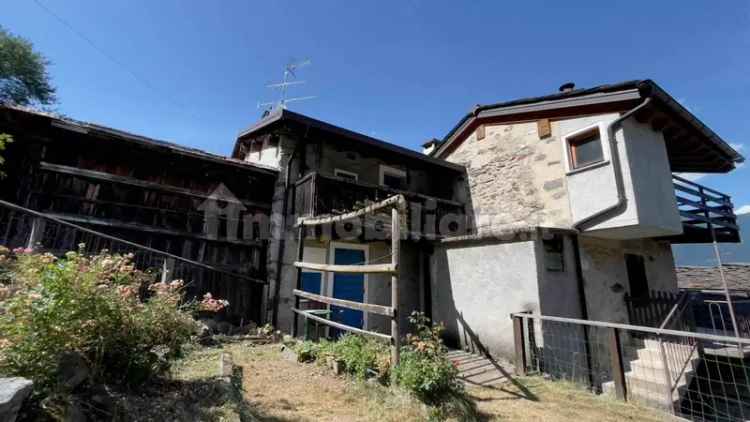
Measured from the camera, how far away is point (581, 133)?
29.1ft

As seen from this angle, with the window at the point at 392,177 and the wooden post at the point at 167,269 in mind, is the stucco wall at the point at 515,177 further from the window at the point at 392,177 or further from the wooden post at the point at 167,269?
the wooden post at the point at 167,269

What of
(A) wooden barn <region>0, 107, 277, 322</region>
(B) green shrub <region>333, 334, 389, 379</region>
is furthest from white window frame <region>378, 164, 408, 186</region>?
(B) green shrub <region>333, 334, 389, 379</region>

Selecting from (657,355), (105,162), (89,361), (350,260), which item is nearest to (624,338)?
(657,355)

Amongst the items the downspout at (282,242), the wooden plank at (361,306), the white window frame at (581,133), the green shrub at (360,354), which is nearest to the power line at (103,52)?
the downspout at (282,242)

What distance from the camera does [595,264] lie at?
27.7 feet

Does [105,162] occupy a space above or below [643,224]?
above

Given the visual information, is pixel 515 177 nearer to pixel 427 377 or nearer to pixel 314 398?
pixel 427 377

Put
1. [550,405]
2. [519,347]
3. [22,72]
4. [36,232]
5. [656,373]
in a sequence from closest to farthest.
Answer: [550,405] → [36,232] → [519,347] → [656,373] → [22,72]

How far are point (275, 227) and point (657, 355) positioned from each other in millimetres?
9833

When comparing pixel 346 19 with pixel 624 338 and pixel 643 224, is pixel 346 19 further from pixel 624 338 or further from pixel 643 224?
pixel 624 338

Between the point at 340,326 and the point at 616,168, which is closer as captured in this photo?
the point at 340,326

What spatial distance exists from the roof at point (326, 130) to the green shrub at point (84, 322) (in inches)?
248

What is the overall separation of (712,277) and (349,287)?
17805 mm

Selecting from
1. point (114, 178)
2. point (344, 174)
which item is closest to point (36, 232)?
point (114, 178)
